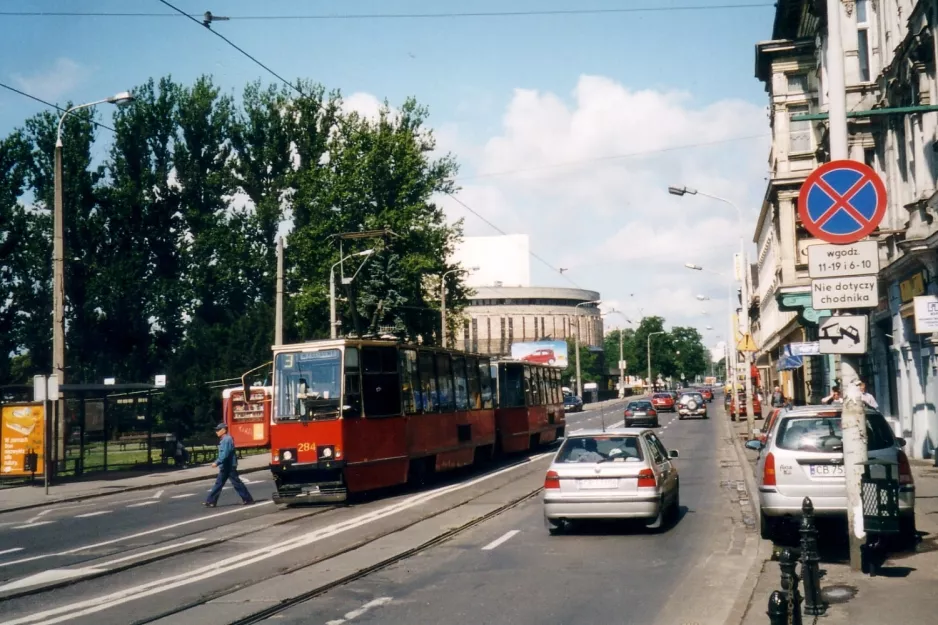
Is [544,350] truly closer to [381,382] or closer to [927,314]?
[381,382]

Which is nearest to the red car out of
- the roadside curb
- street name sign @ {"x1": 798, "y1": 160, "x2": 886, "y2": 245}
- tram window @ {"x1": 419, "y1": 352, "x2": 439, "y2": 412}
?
the roadside curb

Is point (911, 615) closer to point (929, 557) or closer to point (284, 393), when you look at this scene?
point (929, 557)

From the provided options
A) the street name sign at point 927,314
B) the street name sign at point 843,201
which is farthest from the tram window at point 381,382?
the street name sign at point 843,201

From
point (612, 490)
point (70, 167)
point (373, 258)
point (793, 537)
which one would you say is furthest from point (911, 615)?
point (70, 167)

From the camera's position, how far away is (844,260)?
10.3m

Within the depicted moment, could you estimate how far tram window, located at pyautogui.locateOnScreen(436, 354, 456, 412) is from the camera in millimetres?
24125

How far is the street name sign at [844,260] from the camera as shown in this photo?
10.2 meters

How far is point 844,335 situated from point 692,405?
5349cm

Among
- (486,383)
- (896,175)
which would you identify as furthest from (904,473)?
(486,383)

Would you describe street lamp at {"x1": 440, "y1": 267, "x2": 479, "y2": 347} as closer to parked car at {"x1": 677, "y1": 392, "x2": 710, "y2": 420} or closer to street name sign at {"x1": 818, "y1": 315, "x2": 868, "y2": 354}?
parked car at {"x1": 677, "y1": 392, "x2": 710, "y2": 420}

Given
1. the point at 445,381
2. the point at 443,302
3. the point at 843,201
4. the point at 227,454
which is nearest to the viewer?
the point at 843,201

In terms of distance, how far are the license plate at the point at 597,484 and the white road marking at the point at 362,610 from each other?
4.84 m

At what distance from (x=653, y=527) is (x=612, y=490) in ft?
4.22

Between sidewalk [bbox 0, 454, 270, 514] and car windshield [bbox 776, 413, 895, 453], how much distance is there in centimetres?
1681
